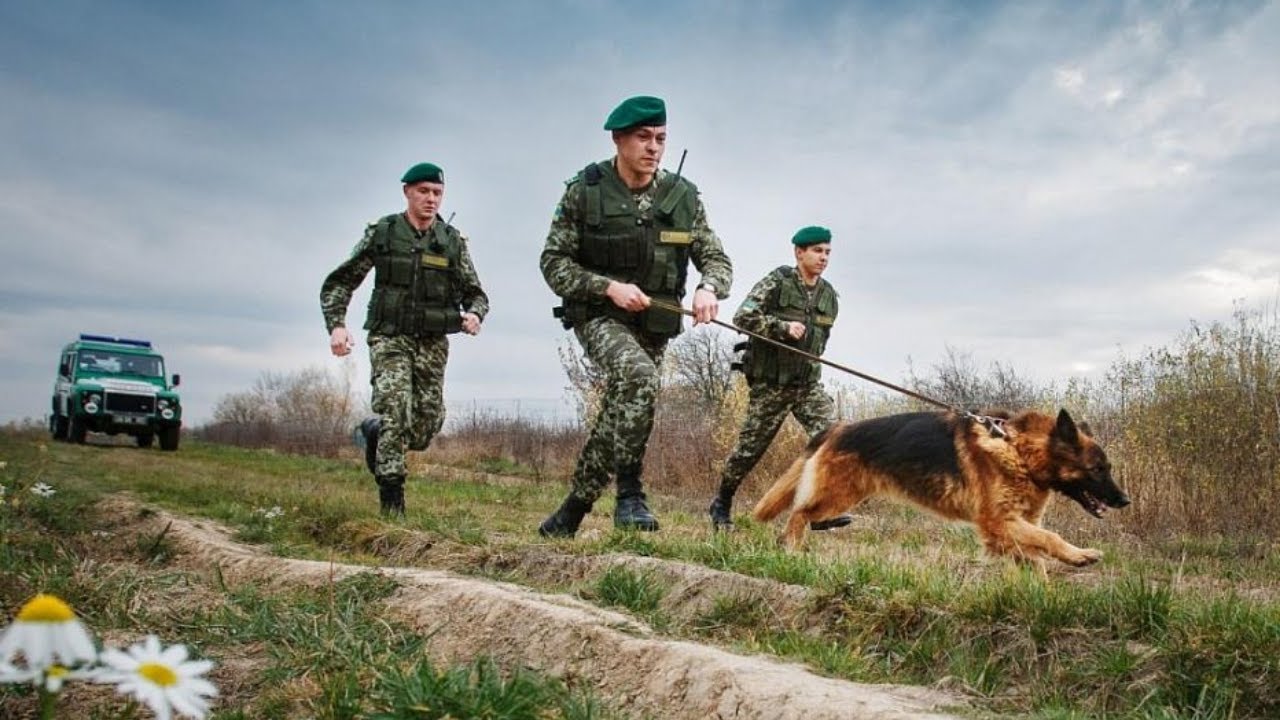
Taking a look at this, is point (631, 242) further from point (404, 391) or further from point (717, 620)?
point (404, 391)

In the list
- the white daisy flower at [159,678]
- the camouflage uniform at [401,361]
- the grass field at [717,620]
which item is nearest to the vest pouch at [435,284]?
the camouflage uniform at [401,361]

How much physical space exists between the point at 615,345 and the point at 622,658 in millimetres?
2628

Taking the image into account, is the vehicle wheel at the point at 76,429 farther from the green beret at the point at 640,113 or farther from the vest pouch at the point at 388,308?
the green beret at the point at 640,113

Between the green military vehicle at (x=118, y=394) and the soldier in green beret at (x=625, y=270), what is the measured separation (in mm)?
19837

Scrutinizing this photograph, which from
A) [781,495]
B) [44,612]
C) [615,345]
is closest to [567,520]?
[615,345]

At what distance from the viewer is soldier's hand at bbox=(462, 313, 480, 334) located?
26.8 ft

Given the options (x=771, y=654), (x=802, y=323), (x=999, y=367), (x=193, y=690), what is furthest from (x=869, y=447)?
(x=999, y=367)

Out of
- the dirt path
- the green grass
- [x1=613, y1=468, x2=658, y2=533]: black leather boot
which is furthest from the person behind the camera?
[x1=613, y1=468, x2=658, y2=533]: black leather boot

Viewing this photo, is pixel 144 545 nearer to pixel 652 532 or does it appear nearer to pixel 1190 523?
pixel 652 532

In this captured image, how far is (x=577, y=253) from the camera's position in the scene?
632cm

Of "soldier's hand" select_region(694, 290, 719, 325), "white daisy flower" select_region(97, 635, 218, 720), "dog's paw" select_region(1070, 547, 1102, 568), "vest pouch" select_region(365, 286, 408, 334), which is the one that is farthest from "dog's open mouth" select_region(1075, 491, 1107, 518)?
"white daisy flower" select_region(97, 635, 218, 720)

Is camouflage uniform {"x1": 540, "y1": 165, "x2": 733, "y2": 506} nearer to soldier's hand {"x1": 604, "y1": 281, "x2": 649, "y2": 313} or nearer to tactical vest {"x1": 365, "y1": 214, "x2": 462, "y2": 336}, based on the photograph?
soldier's hand {"x1": 604, "y1": 281, "x2": 649, "y2": 313}

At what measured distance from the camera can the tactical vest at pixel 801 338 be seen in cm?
830

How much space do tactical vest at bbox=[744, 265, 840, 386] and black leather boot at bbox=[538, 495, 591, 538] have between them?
2.41 metres
